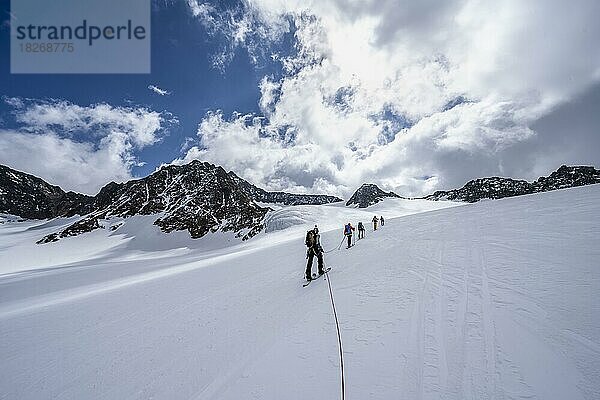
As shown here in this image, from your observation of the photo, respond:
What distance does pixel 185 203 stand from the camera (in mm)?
107000

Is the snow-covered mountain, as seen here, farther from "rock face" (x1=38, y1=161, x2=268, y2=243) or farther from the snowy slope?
the snowy slope

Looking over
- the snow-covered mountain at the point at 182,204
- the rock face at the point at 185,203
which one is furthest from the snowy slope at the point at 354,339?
the rock face at the point at 185,203

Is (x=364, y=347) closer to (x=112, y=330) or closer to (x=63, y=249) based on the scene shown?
(x=112, y=330)

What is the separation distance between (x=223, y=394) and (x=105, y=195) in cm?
16715

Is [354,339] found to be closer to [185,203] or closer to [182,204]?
[185,203]

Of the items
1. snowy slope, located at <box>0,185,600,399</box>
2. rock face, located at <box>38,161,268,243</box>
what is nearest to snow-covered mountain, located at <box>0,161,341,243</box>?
rock face, located at <box>38,161,268,243</box>

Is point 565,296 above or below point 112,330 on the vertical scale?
above

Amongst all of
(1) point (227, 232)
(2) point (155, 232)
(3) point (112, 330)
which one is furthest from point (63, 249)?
(3) point (112, 330)

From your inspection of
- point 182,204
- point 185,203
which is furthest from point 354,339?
point 182,204

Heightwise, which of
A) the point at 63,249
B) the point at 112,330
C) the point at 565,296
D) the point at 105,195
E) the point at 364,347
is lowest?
the point at 63,249

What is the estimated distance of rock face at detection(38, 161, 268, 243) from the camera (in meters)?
92.8

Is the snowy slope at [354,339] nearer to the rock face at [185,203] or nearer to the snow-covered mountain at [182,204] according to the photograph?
the snow-covered mountain at [182,204]

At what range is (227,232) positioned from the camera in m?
87.8

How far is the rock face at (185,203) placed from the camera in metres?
92.8
